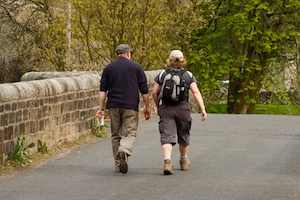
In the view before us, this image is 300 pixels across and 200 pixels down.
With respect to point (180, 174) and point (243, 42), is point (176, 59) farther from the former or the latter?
point (243, 42)

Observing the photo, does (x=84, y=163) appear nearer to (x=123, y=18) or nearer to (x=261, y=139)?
(x=261, y=139)

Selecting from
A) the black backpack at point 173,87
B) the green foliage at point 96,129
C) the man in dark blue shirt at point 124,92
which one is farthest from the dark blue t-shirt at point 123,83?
the green foliage at point 96,129

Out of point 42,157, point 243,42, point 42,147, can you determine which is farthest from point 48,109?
point 243,42

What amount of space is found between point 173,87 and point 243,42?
26.5 meters

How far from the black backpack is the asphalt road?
922mm

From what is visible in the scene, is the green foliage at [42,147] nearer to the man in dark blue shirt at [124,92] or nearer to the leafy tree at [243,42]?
the man in dark blue shirt at [124,92]

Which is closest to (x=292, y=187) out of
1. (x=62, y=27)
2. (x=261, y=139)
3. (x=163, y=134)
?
(x=163, y=134)

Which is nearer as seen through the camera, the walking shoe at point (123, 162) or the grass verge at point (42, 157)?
the walking shoe at point (123, 162)

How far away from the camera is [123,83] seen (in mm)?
11531

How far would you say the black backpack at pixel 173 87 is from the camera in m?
11.2

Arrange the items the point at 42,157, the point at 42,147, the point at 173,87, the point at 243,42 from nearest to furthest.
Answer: the point at 173,87
the point at 42,157
the point at 42,147
the point at 243,42

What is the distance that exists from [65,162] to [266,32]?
24.2 m

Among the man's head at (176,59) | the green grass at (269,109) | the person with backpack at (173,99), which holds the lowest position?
the green grass at (269,109)

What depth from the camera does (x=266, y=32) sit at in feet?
118
